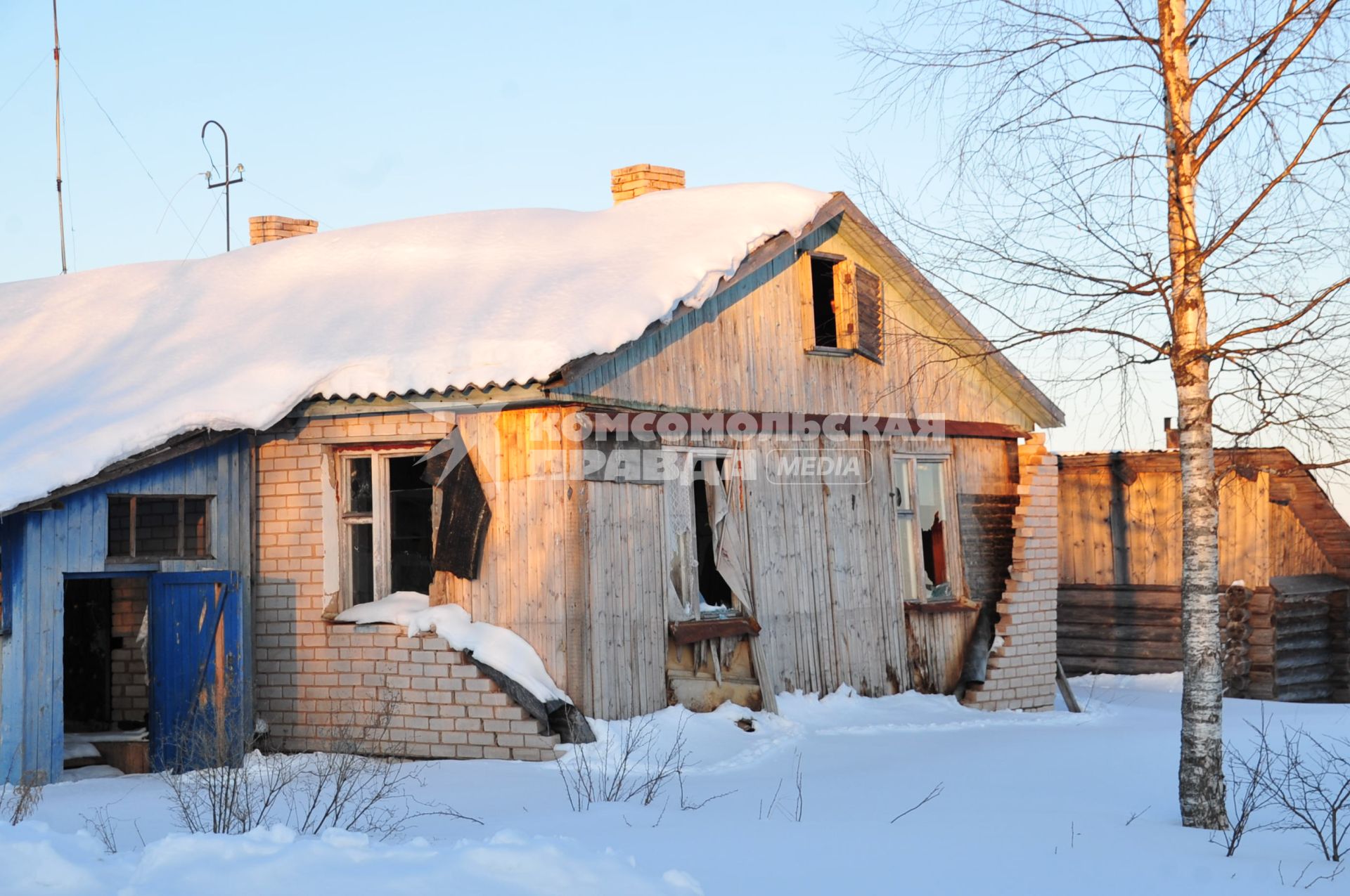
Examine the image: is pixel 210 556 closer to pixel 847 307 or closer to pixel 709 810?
pixel 709 810

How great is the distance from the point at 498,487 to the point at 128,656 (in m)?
5.18

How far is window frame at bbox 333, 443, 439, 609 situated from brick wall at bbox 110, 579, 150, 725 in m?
3.08

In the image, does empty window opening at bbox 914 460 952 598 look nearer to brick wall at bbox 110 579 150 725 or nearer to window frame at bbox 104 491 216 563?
window frame at bbox 104 491 216 563

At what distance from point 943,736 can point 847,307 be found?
4638 millimetres

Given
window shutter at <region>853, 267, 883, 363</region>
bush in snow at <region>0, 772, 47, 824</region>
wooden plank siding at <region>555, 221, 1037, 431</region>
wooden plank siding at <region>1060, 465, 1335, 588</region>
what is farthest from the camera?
wooden plank siding at <region>1060, 465, 1335, 588</region>

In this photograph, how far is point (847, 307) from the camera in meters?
14.1

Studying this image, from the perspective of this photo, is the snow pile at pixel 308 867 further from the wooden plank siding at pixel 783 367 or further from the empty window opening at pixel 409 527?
the empty window opening at pixel 409 527

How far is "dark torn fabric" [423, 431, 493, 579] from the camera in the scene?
1102cm

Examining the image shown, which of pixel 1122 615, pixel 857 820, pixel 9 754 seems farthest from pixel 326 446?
pixel 1122 615

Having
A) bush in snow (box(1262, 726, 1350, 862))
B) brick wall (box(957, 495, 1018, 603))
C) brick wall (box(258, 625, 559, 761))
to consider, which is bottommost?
bush in snow (box(1262, 726, 1350, 862))

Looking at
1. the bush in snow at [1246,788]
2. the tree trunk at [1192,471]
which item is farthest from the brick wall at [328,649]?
the bush in snow at [1246,788]

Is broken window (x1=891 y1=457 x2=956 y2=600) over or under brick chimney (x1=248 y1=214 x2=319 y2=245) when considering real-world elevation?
under

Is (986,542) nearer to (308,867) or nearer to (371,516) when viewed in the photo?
(371,516)

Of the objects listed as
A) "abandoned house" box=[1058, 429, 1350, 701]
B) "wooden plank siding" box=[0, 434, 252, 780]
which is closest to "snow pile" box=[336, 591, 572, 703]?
"wooden plank siding" box=[0, 434, 252, 780]
